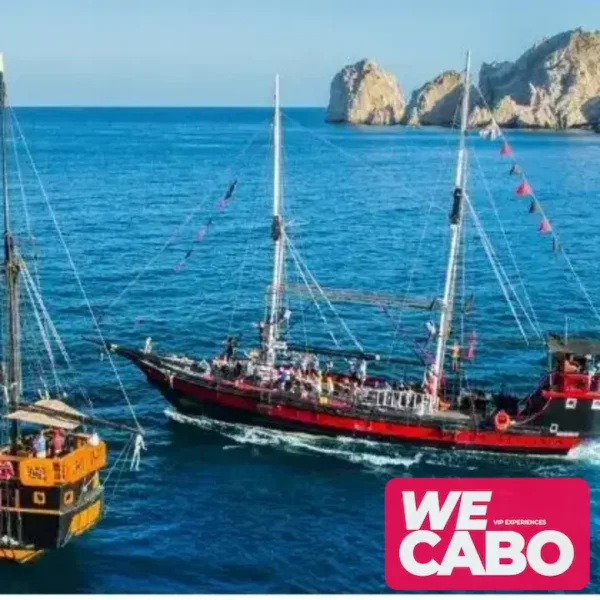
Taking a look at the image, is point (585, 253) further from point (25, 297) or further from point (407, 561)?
point (407, 561)

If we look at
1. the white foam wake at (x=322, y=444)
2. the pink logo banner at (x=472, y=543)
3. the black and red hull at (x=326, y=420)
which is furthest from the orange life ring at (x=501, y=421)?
the pink logo banner at (x=472, y=543)

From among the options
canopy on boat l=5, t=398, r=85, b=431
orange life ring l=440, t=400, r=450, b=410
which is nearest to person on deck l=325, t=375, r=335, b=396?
orange life ring l=440, t=400, r=450, b=410

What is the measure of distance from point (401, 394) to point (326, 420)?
4.01 metres

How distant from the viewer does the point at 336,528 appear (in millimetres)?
40438

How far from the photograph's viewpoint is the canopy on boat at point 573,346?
158 feet

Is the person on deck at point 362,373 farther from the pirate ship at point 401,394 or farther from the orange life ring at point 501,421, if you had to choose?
the orange life ring at point 501,421

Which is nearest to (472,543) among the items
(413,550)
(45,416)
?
(413,550)

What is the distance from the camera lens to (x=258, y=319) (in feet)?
226

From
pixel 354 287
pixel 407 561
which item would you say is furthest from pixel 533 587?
pixel 354 287

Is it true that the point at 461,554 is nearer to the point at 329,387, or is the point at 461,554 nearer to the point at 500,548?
the point at 500,548

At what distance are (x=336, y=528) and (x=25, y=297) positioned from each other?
32.4 metres

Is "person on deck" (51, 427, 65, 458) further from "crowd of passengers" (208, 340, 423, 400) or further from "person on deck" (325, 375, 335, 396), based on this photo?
"person on deck" (325, 375, 335, 396)

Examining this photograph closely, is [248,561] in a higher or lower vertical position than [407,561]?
lower

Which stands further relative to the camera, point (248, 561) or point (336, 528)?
point (336, 528)
